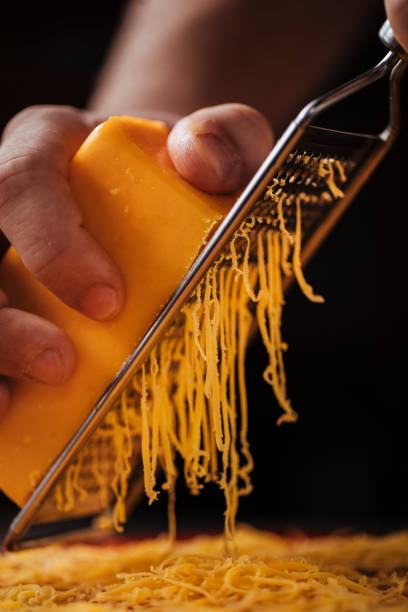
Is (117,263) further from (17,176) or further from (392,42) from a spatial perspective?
(392,42)

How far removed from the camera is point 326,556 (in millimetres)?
729

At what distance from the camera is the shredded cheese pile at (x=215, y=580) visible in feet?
1.74

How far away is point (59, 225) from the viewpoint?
55 cm

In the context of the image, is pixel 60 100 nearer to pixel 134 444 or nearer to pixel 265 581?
pixel 134 444

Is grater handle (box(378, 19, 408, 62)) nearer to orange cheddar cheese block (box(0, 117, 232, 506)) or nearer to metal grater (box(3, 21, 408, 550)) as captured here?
metal grater (box(3, 21, 408, 550))

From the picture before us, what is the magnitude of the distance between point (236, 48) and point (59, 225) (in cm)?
66

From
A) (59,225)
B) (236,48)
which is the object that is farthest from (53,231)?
(236,48)

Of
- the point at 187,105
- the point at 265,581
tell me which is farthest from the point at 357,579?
the point at 187,105

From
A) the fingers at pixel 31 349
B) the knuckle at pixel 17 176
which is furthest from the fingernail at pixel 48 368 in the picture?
the knuckle at pixel 17 176

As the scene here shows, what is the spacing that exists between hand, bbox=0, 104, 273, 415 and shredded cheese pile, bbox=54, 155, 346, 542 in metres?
0.06

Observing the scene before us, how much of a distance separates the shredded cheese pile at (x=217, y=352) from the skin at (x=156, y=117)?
0.06 metres

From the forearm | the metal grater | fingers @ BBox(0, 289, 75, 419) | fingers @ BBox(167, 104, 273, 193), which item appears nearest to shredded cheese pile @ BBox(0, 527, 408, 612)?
the metal grater

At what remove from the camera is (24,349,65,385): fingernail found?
536 mm

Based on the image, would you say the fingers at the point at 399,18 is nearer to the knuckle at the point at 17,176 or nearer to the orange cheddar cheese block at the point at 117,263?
the orange cheddar cheese block at the point at 117,263
